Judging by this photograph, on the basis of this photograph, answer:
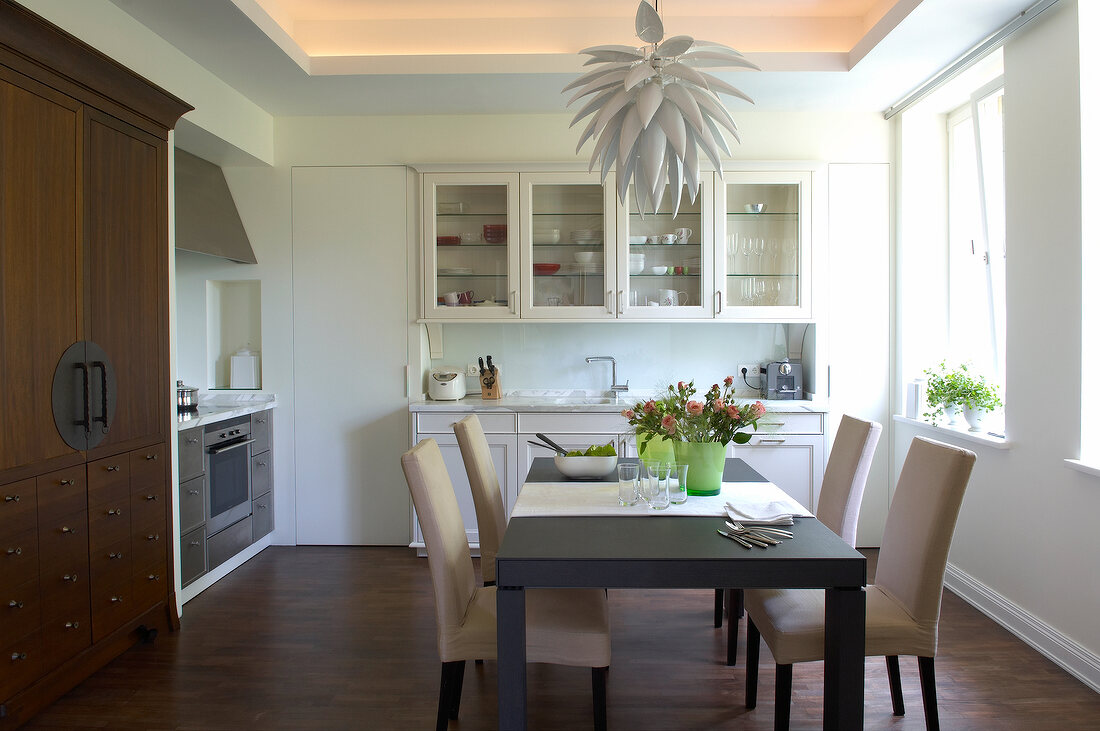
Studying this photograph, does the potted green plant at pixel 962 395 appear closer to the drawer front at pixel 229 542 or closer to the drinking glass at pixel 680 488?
the drinking glass at pixel 680 488

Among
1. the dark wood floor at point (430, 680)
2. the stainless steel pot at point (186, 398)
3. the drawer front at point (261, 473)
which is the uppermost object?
the stainless steel pot at point (186, 398)

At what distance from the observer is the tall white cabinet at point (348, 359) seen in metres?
4.23

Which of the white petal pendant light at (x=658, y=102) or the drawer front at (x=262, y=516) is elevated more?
the white petal pendant light at (x=658, y=102)

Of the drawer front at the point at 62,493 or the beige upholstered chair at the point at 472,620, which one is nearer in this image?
the beige upholstered chair at the point at 472,620

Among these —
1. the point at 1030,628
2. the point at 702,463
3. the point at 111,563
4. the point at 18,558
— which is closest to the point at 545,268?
the point at 702,463

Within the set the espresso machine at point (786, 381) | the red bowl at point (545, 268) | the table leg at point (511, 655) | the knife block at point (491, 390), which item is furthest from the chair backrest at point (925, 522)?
the knife block at point (491, 390)

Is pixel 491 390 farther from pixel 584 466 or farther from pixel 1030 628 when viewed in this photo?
pixel 1030 628

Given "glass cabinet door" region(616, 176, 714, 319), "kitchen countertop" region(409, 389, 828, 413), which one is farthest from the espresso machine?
"glass cabinet door" region(616, 176, 714, 319)

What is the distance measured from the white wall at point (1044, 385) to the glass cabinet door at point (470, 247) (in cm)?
260

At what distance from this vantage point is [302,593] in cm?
348

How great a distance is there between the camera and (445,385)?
13.8 ft

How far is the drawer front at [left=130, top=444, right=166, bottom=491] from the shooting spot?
2.78 m

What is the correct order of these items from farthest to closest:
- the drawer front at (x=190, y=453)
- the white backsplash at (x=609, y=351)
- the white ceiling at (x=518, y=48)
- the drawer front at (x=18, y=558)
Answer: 1. the white backsplash at (x=609, y=351)
2. the white ceiling at (x=518, y=48)
3. the drawer front at (x=190, y=453)
4. the drawer front at (x=18, y=558)

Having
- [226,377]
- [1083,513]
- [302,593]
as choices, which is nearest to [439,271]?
[226,377]
